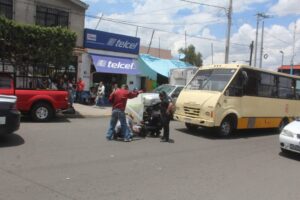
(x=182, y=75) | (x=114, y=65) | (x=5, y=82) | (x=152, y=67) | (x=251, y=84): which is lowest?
(x=5, y=82)

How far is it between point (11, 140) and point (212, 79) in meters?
7.40

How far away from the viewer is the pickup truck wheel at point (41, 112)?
50.9 ft

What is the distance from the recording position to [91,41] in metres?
25.9

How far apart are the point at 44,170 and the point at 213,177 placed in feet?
10.9

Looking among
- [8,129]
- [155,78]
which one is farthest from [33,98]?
[155,78]

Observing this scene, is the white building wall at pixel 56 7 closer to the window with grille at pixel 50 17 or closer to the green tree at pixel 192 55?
the window with grille at pixel 50 17

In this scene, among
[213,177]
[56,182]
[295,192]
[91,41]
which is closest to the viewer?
[56,182]

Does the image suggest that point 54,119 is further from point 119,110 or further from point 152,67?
A: point 152,67

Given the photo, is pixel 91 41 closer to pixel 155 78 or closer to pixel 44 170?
pixel 155 78

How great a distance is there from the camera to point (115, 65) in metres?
26.5

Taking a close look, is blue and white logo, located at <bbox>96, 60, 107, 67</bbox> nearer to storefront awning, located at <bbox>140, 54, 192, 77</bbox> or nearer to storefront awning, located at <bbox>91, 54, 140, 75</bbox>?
storefront awning, located at <bbox>91, 54, 140, 75</bbox>

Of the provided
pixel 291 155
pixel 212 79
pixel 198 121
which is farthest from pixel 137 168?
pixel 212 79

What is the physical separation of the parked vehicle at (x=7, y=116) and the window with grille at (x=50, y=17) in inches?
575

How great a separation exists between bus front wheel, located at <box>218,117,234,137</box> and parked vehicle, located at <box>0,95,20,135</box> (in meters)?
7.11
